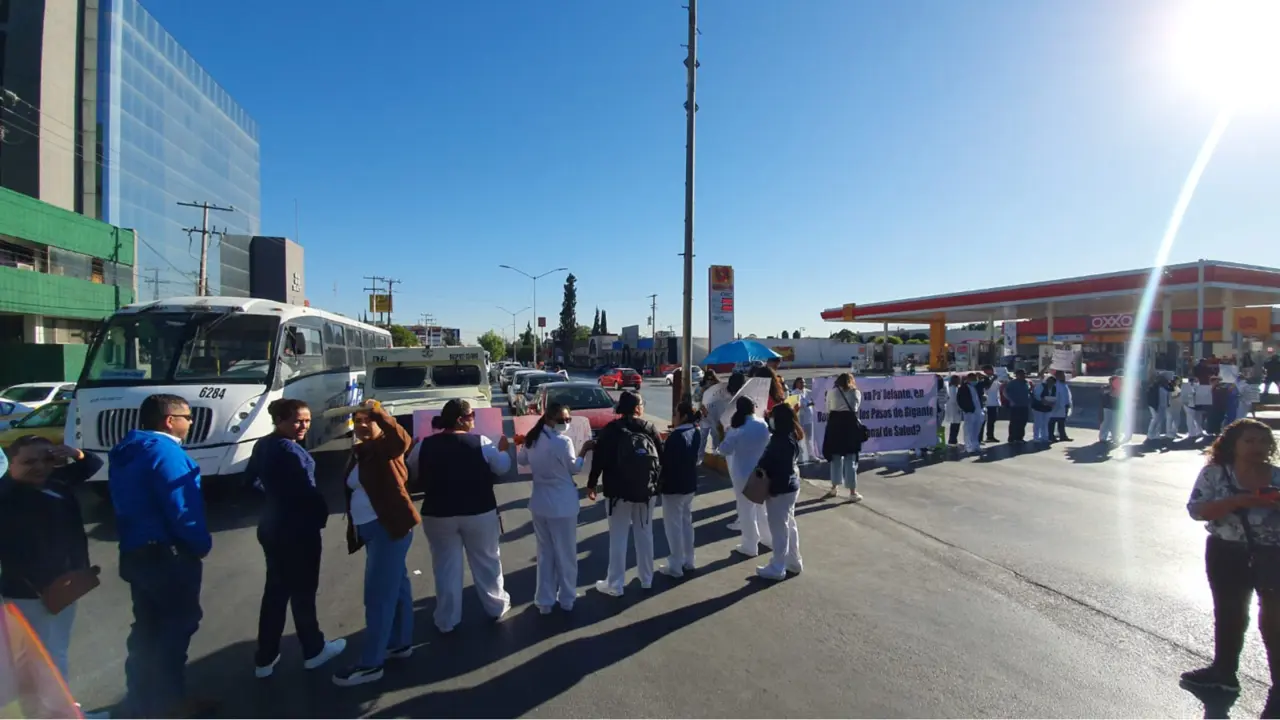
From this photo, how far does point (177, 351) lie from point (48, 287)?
2490 cm

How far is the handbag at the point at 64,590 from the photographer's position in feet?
11.4

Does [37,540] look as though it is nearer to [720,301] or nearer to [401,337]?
[720,301]

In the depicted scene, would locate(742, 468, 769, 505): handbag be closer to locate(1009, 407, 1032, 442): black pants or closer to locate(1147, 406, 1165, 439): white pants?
locate(1009, 407, 1032, 442): black pants

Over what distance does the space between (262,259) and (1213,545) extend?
274ft

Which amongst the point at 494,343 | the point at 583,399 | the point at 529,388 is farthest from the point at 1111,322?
the point at 494,343

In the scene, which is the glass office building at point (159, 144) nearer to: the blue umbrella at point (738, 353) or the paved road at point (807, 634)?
the blue umbrella at point (738, 353)

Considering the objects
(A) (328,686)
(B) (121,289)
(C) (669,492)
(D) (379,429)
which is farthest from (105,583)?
(B) (121,289)

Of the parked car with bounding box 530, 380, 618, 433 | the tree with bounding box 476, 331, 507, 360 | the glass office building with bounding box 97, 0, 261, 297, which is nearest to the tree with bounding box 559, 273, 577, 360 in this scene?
the tree with bounding box 476, 331, 507, 360

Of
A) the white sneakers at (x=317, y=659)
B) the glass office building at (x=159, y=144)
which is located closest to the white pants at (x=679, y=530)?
the white sneakers at (x=317, y=659)

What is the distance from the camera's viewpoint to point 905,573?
6203mm

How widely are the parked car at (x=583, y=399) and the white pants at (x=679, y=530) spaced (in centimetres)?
599

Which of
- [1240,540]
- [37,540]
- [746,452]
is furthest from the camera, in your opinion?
[746,452]

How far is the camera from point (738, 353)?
11531 millimetres

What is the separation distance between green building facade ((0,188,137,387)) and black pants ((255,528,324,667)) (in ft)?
96.9
